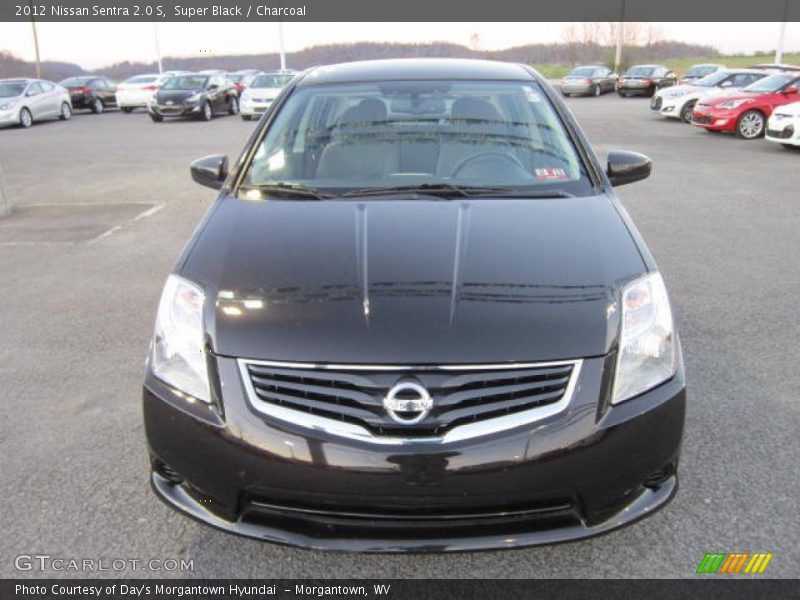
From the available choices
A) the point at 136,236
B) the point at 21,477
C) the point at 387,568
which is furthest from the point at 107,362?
the point at 136,236

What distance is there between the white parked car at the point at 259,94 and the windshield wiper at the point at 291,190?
18.6m

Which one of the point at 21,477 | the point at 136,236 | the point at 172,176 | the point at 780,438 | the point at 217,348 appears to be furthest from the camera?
the point at 172,176

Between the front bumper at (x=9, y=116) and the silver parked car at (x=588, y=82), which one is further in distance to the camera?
the silver parked car at (x=588, y=82)

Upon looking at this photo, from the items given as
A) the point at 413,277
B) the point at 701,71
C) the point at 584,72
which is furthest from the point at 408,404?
→ the point at 584,72

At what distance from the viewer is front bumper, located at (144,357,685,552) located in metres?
1.97

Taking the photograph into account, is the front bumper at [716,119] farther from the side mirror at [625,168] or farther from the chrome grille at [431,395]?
the chrome grille at [431,395]

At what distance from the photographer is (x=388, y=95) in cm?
368

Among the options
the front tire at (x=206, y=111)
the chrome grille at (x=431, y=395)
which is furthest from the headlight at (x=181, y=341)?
Answer: the front tire at (x=206, y=111)

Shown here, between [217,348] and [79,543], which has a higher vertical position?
[217,348]

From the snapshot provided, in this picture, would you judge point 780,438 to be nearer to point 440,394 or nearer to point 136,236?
point 440,394

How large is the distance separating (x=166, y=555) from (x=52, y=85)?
25367 millimetres

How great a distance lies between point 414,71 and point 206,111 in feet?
66.4

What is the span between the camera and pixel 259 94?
21359 mm

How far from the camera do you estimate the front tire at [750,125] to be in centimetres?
1512
